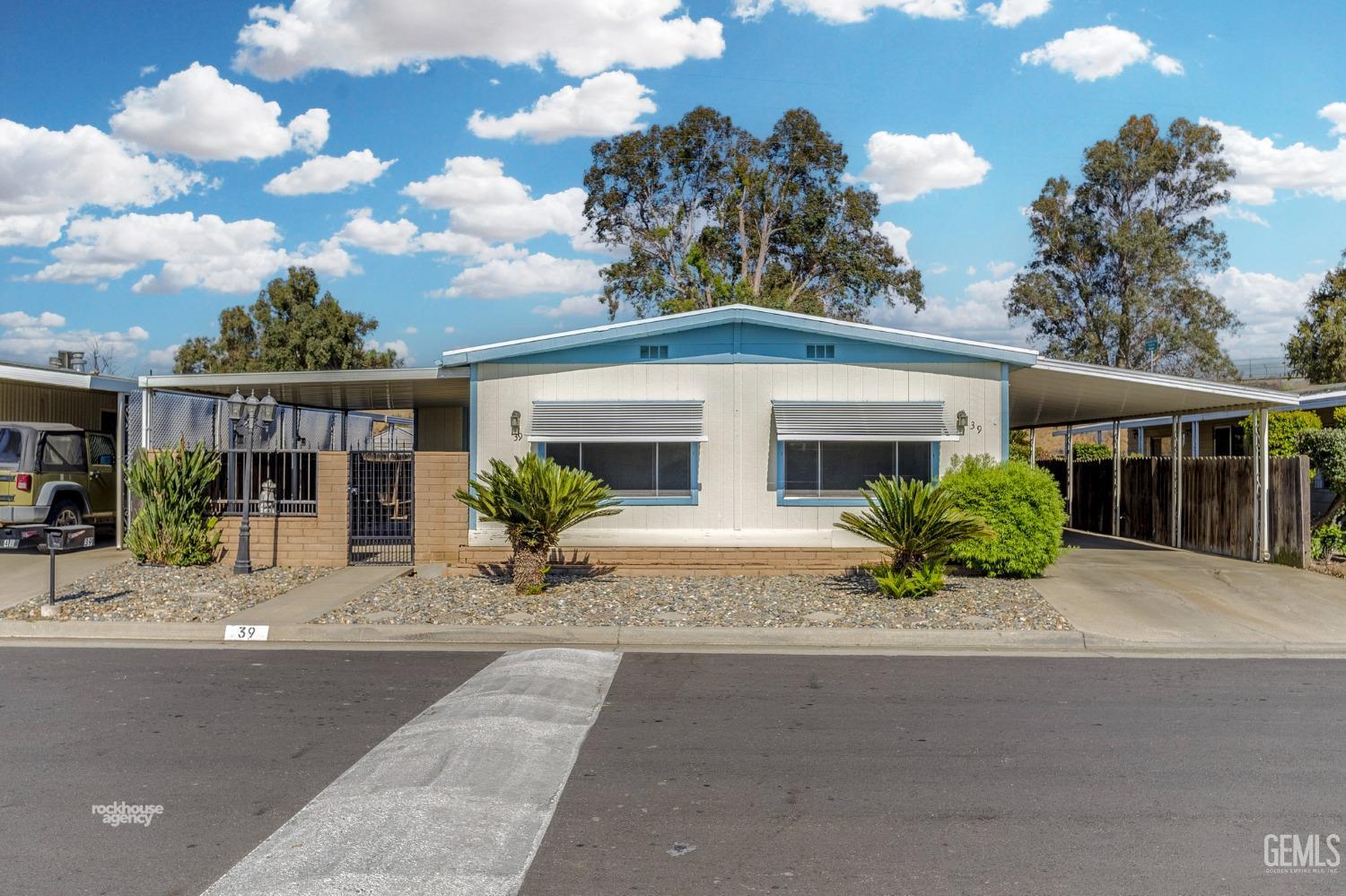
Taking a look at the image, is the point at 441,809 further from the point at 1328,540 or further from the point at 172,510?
the point at 1328,540

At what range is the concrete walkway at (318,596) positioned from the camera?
11.2 metres

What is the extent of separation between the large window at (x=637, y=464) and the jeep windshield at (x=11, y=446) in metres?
7.32

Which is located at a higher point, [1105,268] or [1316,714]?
[1105,268]

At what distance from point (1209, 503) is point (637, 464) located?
9067 millimetres

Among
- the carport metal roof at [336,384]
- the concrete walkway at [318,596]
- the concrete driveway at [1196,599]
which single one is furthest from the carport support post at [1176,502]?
the concrete walkway at [318,596]

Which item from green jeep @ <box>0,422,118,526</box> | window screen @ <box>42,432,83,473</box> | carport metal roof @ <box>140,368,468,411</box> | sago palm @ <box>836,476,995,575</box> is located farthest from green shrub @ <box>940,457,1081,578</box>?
window screen @ <box>42,432,83,473</box>

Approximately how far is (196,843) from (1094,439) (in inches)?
1719

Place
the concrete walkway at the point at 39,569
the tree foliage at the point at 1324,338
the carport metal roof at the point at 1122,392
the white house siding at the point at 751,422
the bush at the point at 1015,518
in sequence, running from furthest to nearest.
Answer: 1. the tree foliage at the point at 1324,338
2. the white house siding at the point at 751,422
3. the carport metal roof at the point at 1122,392
4. the bush at the point at 1015,518
5. the concrete walkway at the point at 39,569

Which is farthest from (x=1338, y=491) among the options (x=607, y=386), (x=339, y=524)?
(x=339, y=524)

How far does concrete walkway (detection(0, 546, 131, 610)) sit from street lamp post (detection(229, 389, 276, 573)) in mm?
1858

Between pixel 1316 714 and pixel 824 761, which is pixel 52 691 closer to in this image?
pixel 824 761

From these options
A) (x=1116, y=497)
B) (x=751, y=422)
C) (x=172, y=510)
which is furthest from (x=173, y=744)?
(x=1116, y=497)

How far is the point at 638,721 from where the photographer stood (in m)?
7.34

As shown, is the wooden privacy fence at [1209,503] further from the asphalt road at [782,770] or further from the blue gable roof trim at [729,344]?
the asphalt road at [782,770]
